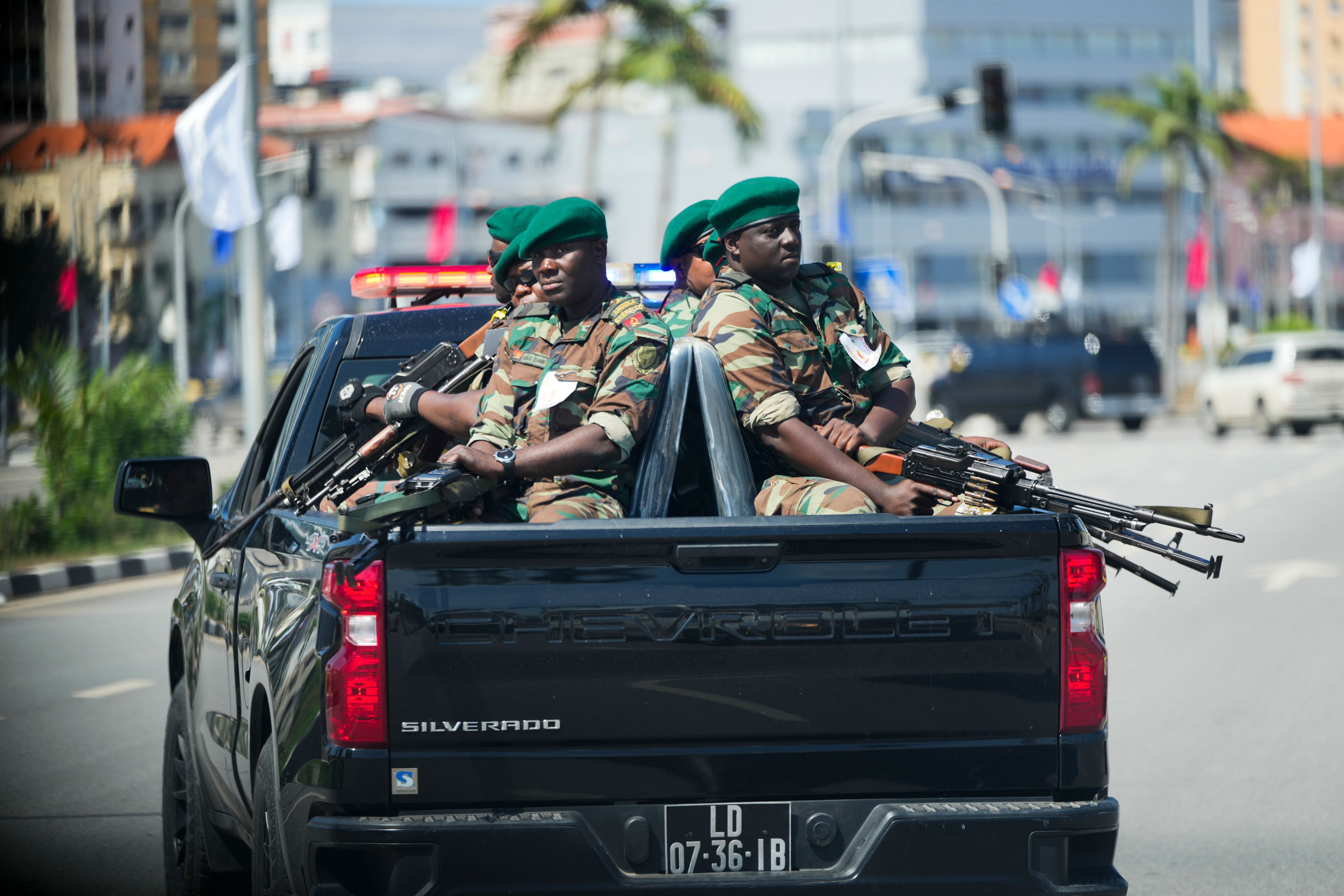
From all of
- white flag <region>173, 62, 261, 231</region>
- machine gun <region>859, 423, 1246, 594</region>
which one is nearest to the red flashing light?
machine gun <region>859, 423, 1246, 594</region>

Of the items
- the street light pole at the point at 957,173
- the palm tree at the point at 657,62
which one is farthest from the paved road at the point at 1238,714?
the street light pole at the point at 957,173

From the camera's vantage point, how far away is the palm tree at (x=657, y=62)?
37.5 m

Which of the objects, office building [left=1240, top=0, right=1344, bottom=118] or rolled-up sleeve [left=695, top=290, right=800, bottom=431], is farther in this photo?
office building [left=1240, top=0, right=1344, bottom=118]

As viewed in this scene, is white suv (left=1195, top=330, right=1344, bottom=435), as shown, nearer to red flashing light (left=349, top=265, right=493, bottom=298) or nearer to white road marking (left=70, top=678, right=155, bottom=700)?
white road marking (left=70, top=678, right=155, bottom=700)

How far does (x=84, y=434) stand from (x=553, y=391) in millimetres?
12898

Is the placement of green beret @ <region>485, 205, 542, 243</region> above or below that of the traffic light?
below

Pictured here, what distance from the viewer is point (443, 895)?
3.37 m

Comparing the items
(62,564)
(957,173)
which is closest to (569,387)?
(62,564)

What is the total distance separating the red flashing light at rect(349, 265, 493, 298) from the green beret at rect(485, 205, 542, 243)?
7.1 inches

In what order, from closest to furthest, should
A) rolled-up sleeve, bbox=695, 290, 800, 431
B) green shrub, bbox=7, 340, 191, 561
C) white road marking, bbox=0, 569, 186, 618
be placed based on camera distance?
rolled-up sleeve, bbox=695, 290, 800, 431 < white road marking, bbox=0, 569, 186, 618 < green shrub, bbox=7, 340, 191, 561

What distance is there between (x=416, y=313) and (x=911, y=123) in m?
87.9

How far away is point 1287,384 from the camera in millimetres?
30297

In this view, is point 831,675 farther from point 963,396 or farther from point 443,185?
point 443,185

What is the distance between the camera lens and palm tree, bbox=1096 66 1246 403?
52.4 metres
